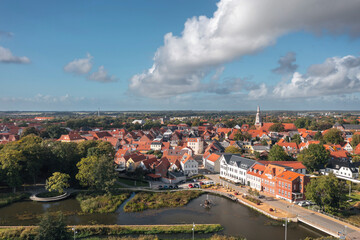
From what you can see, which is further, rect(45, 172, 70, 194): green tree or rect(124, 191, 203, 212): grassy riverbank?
rect(45, 172, 70, 194): green tree

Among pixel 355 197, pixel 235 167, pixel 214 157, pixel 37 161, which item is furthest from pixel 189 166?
pixel 355 197

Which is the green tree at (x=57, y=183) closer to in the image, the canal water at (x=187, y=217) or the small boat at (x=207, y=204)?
the canal water at (x=187, y=217)

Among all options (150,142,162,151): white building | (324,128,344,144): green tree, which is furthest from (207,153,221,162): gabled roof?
(324,128,344,144): green tree

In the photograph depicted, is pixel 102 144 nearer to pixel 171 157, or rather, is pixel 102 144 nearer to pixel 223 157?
pixel 171 157

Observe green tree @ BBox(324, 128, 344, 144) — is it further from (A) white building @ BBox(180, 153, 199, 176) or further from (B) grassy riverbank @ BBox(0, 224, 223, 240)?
(B) grassy riverbank @ BBox(0, 224, 223, 240)

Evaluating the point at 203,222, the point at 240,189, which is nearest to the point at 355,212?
the point at 240,189

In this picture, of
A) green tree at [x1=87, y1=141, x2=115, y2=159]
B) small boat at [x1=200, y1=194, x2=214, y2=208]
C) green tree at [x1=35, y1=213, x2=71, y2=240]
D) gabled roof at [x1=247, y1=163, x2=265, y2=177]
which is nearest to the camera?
green tree at [x1=35, y1=213, x2=71, y2=240]

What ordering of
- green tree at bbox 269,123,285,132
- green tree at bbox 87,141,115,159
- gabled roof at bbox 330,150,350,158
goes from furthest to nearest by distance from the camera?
green tree at bbox 269,123,285,132, gabled roof at bbox 330,150,350,158, green tree at bbox 87,141,115,159

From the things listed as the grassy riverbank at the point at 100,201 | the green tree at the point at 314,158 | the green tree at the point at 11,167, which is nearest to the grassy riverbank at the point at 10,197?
the green tree at the point at 11,167

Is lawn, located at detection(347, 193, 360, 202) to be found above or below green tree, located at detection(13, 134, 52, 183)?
below
